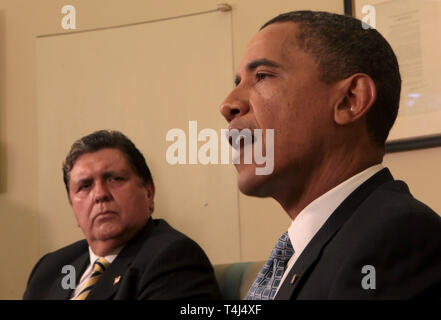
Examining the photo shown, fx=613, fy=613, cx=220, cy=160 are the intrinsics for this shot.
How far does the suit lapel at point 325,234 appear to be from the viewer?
954 millimetres

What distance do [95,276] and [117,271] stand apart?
109 mm

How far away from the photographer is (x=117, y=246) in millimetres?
1903

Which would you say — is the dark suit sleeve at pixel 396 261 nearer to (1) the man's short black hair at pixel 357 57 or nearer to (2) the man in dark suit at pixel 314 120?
(2) the man in dark suit at pixel 314 120

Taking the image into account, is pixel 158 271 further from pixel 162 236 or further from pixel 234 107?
pixel 234 107

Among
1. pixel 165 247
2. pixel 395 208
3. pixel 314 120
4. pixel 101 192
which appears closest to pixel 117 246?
pixel 101 192

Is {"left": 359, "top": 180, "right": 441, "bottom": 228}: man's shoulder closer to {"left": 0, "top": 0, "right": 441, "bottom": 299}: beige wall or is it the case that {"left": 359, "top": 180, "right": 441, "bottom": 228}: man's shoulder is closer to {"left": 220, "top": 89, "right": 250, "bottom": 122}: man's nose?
{"left": 220, "top": 89, "right": 250, "bottom": 122}: man's nose

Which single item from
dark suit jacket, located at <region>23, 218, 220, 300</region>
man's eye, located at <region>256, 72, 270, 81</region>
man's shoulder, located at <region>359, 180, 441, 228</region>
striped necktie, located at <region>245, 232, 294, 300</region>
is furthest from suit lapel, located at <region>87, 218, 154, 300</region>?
man's shoulder, located at <region>359, 180, 441, 228</region>

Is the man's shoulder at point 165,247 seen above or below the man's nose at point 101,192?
below

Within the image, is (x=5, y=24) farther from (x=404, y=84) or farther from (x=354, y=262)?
(x=354, y=262)

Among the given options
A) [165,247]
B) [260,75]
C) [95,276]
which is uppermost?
[260,75]

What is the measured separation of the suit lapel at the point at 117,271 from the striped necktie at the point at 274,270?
0.69m

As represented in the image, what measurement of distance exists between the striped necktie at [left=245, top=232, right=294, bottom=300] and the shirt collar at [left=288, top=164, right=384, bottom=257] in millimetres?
32

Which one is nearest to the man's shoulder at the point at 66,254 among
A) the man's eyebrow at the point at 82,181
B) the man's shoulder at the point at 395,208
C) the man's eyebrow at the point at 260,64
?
the man's eyebrow at the point at 82,181

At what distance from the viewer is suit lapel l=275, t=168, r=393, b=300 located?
3.13 ft
